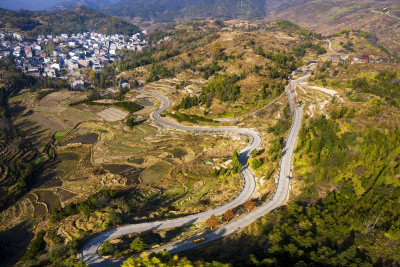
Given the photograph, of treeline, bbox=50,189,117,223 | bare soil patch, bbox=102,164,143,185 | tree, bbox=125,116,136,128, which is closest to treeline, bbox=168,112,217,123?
tree, bbox=125,116,136,128

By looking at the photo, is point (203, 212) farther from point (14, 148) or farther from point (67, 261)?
point (14, 148)

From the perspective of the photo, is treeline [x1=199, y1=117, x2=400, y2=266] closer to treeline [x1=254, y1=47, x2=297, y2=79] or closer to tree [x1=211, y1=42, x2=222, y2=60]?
treeline [x1=254, y1=47, x2=297, y2=79]

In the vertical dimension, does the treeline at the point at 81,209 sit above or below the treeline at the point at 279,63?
below

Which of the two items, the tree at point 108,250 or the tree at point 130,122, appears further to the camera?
the tree at point 130,122

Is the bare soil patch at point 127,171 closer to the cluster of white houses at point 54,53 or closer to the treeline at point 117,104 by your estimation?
the treeline at point 117,104

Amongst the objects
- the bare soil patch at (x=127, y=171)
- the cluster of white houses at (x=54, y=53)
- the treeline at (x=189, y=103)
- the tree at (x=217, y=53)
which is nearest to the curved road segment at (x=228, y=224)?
the bare soil patch at (x=127, y=171)

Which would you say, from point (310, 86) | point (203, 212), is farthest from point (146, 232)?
point (310, 86)

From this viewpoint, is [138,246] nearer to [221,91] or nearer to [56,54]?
[221,91]
